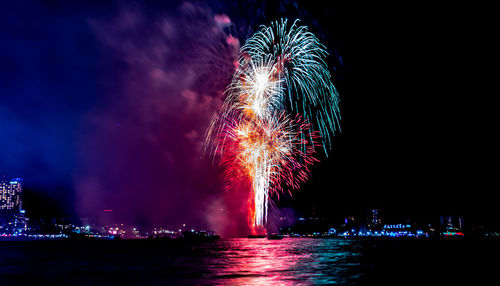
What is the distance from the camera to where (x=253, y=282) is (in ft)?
64.2

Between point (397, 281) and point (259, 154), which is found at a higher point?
point (259, 154)

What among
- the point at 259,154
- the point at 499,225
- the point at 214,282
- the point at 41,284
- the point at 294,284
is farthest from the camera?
the point at 499,225

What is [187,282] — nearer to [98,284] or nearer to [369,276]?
[98,284]

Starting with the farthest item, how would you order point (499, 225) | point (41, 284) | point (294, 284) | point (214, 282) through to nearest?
point (499, 225) → point (41, 284) → point (214, 282) → point (294, 284)

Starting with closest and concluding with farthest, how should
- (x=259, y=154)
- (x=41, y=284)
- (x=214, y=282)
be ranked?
(x=214, y=282)
(x=41, y=284)
(x=259, y=154)

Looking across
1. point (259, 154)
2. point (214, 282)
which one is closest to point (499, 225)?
point (259, 154)

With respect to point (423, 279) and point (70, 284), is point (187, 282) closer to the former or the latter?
point (70, 284)

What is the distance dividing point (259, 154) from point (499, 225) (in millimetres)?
184263

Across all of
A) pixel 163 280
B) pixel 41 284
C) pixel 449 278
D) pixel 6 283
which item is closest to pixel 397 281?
pixel 449 278

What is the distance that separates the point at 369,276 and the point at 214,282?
31.9ft

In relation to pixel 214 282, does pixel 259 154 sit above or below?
above

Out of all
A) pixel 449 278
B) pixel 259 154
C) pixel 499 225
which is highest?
pixel 259 154

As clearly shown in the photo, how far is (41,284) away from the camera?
2209 cm

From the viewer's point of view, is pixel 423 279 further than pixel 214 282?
Yes
